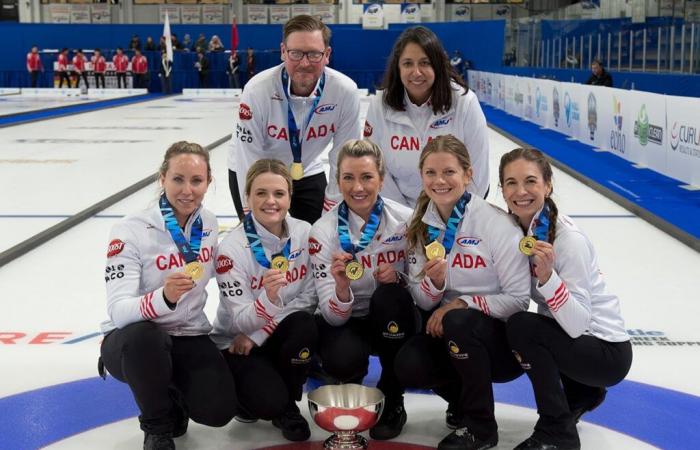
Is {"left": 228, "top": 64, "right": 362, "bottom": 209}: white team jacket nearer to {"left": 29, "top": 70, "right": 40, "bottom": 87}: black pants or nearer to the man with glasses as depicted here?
the man with glasses

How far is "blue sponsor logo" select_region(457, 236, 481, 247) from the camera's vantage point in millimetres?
3275

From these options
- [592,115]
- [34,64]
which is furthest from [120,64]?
[592,115]

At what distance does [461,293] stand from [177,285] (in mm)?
1057

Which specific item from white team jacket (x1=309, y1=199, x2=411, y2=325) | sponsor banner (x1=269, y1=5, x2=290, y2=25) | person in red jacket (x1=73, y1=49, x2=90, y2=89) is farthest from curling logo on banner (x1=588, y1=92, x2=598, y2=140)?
sponsor banner (x1=269, y1=5, x2=290, y2=25)

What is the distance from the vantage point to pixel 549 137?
14.9 meters

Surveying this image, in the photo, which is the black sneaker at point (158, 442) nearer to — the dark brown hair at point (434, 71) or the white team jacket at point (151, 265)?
the white team jacket at point (151, 265)

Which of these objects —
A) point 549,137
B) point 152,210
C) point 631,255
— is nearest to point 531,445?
point 152,210

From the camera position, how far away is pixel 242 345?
3320mm

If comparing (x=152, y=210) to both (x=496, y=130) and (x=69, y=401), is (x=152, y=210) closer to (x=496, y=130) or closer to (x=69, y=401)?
(x=69, y=401)

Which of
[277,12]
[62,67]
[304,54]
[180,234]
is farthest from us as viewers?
[277,12]

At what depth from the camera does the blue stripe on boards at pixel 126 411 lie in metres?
3.24

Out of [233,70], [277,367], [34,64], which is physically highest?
[34,64]

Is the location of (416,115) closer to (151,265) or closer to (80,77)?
(151,265)

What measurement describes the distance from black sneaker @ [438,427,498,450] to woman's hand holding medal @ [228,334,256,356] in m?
0.77
